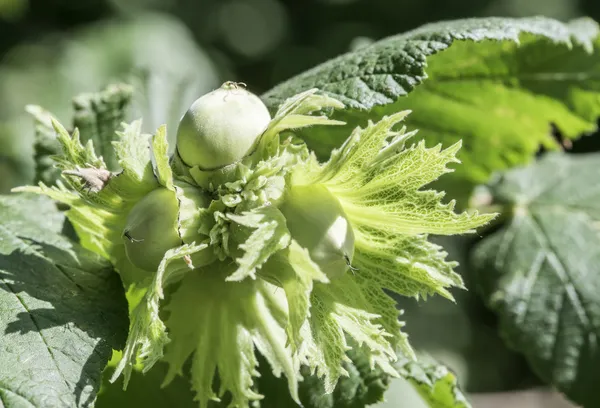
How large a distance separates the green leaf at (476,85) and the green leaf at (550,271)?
33 cm

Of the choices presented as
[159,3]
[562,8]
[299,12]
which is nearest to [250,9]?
[299,12]

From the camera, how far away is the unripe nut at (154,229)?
1217 millimetres

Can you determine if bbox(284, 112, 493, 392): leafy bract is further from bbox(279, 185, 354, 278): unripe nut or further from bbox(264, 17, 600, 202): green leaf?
bbox(264, 17, 600, 202): green leaf

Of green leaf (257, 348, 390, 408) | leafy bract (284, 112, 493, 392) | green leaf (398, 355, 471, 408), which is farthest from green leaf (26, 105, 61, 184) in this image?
green leaf (398, 355, 471, 408)

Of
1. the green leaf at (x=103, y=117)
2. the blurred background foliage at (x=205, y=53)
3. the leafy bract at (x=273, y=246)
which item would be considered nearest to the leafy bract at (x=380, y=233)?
the leafy bract at (x=273, y=246)

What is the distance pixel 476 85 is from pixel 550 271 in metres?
0.71

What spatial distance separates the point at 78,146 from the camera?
1271 millimetres

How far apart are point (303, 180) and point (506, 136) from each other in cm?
99

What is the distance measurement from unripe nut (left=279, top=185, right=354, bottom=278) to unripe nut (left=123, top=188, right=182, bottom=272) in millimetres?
168

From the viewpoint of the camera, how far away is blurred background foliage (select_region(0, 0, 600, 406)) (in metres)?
2.96

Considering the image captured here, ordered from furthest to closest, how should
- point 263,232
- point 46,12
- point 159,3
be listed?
point 159,3 < point 46,12 < point 263,232

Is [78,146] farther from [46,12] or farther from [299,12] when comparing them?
[299,12]

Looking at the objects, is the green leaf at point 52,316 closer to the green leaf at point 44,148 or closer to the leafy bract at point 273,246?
the leafy bract at point 273,246

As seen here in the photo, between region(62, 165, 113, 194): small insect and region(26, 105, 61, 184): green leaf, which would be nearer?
region(62, 165, 113, 194): small insect
